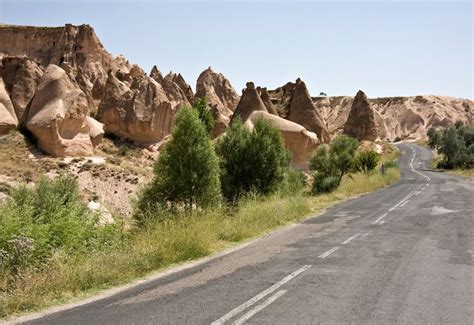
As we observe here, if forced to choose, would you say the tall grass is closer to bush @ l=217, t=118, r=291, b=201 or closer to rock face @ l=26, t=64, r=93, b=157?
bush @ l=217, t=118, r=291, b=201

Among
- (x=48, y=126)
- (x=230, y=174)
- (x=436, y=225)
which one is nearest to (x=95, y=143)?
(x=48, y=126)

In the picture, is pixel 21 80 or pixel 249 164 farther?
pixel 21 80

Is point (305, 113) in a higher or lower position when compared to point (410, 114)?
lower

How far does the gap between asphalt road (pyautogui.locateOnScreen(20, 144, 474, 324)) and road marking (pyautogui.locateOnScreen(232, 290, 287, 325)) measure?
1cm

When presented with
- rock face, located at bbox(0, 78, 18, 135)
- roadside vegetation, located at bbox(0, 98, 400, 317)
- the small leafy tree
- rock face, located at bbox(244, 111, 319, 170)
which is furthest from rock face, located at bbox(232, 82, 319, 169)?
rock face, located at bbox(0, 78, 18, 135)

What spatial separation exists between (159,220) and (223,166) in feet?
37.7

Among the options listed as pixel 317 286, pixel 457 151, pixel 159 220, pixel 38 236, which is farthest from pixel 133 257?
pixel 457 151

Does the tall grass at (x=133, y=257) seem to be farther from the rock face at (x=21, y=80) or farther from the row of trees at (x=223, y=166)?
the rock face at (x=21, y=80)

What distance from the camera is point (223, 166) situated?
25047 mm

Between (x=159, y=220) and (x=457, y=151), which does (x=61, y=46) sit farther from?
(x=159, y=220)

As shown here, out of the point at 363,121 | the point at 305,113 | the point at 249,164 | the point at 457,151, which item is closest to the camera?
the point at 249,164

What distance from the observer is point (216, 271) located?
8.70m

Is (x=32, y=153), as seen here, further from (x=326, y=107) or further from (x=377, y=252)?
(x=326, y=107)

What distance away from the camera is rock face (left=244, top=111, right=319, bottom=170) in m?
37.8
